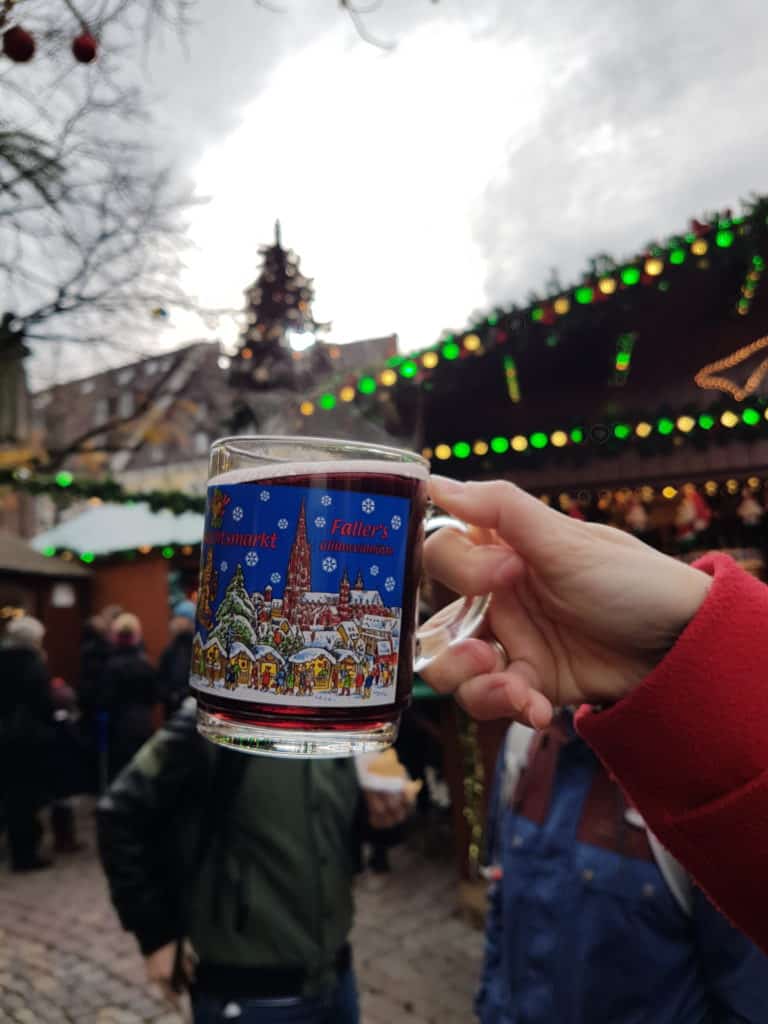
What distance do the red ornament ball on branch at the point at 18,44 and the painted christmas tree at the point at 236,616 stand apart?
82 centimetres

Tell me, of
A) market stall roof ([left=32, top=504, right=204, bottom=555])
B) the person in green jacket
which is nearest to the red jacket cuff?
the person in green jacket

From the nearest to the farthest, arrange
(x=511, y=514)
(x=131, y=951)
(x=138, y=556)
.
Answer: (x=511, y=514) → (x=131, y=951) → (x=138, y=556)

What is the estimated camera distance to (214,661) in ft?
3.33

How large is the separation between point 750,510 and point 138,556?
894 cm

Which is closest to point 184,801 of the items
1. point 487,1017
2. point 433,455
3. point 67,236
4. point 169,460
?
point 487,1017

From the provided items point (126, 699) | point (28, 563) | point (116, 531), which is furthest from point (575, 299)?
point (116, 531)

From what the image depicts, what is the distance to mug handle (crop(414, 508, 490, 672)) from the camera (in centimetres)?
120

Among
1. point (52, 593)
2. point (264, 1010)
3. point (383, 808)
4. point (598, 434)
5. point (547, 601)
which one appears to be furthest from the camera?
point (52, 593)

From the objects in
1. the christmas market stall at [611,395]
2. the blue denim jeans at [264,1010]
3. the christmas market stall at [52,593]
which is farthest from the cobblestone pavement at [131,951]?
the christmas market stall at [52,593]

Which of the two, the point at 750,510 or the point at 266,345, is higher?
the point at 266,345

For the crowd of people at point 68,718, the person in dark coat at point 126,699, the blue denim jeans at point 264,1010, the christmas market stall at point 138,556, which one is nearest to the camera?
the blue denim jeans at point 264,1010

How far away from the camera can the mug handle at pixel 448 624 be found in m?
1.20

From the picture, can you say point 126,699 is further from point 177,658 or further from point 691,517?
point 691,517

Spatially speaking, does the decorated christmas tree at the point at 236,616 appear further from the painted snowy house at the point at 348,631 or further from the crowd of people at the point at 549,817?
the crowd of people at the point at 549,817
